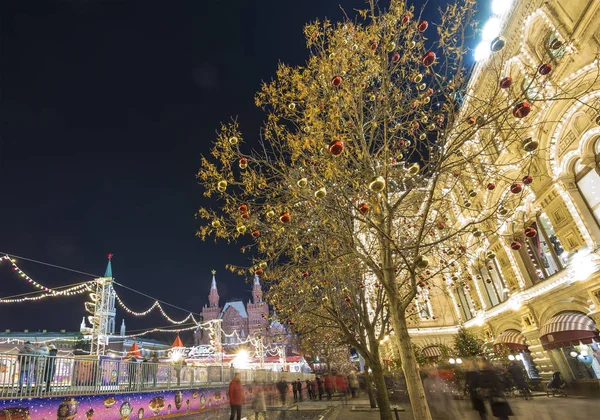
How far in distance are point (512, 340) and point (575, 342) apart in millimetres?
5927

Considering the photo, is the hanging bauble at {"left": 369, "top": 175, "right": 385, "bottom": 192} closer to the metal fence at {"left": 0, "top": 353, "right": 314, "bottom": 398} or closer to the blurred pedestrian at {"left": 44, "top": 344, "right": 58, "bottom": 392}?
the metal fence at {"left": 0, "top": 353, "right": 314, "bottom": 398}

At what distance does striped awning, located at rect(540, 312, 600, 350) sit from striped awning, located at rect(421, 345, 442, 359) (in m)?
13.5

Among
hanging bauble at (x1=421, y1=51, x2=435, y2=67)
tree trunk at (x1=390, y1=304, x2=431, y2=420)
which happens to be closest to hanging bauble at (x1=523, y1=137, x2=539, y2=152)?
hanging bauble at (x1=421, y1=51, x2=435, y2=67)

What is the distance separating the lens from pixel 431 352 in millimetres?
27969

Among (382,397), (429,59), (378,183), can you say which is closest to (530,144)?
(429,59)

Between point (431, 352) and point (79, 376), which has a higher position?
point (79, 376)

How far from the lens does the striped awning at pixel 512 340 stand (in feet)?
59.3

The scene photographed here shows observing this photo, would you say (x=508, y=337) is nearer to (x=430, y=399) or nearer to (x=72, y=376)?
(x=430, y=399)

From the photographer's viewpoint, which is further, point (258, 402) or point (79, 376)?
point (258, 402)

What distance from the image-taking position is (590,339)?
12664 mm

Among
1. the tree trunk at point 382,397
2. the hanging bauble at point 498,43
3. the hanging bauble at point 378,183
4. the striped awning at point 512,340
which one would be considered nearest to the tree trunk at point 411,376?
the hanging bauble at point 378,183

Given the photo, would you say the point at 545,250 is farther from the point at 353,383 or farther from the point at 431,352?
the point at 353,383

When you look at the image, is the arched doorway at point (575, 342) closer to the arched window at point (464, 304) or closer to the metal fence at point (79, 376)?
the arched window at point (464, 304)

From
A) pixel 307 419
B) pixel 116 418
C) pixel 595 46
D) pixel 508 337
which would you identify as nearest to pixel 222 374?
pixel 307 419
